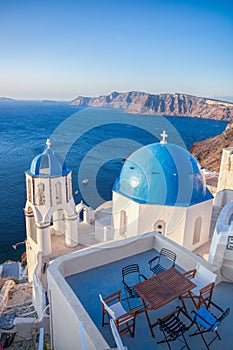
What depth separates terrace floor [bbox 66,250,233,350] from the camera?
4.57 m

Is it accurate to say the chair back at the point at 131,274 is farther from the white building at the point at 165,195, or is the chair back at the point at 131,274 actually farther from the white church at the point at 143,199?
the white building at the point at 165,195

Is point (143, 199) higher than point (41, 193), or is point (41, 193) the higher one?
point (143, 199)

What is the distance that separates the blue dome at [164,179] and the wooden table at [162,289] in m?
6.48

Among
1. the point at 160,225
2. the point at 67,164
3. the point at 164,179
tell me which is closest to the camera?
the point at 164,179

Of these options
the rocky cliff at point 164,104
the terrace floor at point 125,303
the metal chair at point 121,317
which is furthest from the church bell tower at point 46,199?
the rocky cliff at point 164,104

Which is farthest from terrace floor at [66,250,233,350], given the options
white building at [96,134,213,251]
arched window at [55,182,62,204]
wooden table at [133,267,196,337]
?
arched window at [55,182,62,204]

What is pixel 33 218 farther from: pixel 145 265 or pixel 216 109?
pixel 216 109

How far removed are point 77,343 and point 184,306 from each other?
202cm

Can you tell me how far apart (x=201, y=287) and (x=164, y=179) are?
6.64 metres

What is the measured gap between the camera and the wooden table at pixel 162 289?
4734mm

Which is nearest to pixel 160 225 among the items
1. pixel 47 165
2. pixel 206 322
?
pixel 47 165

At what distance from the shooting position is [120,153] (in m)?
56.5

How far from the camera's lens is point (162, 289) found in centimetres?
501

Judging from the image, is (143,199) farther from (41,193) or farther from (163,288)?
(163,288)
